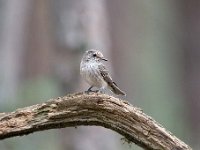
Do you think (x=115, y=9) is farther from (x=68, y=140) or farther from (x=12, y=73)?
(x=68, y=140)

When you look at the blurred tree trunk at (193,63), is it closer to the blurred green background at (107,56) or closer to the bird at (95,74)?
the blurred green background at (107,56)

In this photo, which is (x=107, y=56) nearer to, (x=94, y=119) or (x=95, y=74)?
(x=95, y=74)

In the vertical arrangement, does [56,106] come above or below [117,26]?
below

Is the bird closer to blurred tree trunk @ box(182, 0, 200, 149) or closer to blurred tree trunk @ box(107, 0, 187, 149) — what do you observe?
blurred tree trunk @ box(182, 0, 200, 149)

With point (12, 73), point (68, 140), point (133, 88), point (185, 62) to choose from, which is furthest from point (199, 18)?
point (133, 88)

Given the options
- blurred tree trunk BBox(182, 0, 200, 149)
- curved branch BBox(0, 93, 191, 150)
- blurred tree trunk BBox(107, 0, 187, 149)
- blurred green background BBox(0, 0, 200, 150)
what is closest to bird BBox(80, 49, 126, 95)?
curved branch BBox(0, 93, 191, 150)

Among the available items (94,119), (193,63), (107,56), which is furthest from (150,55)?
(94,119)
